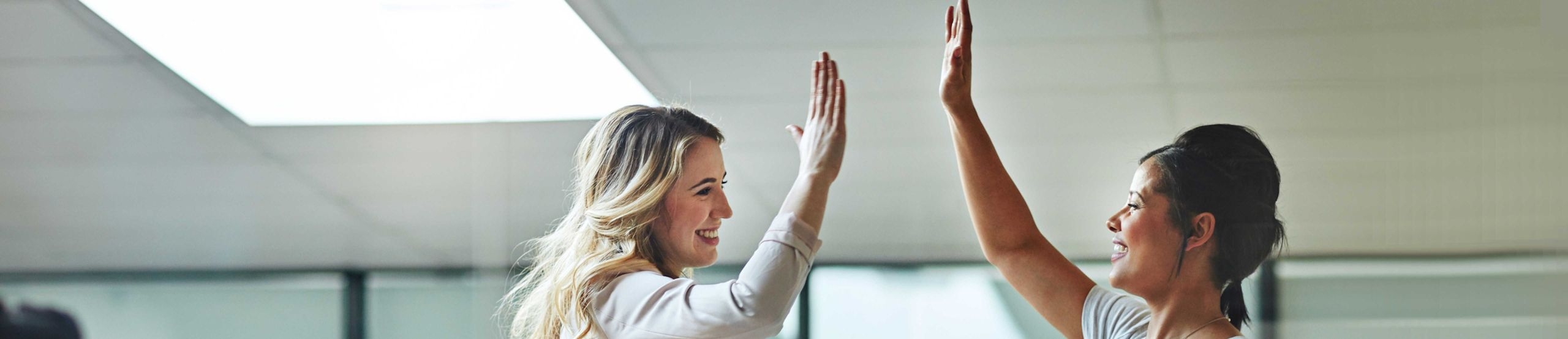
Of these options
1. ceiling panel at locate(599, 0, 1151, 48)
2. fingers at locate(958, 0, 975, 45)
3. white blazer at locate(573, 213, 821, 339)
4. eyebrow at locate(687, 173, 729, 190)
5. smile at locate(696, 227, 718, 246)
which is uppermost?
ceiling panel at locate(599, 0, 1151, 48)

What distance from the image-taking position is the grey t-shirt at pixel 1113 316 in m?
A: 0.97

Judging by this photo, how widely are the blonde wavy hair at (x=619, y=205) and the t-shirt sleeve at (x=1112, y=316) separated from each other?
1.24ft

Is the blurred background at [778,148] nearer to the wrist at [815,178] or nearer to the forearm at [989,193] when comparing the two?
the forearm at [989,193]

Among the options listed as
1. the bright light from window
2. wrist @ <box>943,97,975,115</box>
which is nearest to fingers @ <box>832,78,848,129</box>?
wrist @ <box>943,97,975,115</box>

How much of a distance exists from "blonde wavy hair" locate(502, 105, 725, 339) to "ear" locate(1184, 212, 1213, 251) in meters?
0.43

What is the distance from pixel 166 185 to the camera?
152 cm

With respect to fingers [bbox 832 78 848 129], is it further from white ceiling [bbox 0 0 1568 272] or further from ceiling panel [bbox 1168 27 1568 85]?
ceiling panel [bbox 1168 27 1568 85]

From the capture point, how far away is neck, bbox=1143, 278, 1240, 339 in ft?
3.01

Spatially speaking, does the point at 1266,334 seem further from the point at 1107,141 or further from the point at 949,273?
the point at 949,273

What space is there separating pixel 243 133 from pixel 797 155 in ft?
2.61

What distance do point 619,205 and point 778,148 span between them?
0.33m

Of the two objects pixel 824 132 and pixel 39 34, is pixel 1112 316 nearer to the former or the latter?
pixel 824 132

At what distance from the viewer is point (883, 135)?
130 centimetres

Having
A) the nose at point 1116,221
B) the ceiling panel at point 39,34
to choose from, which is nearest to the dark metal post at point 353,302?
the ceiling panel at point 39,34
